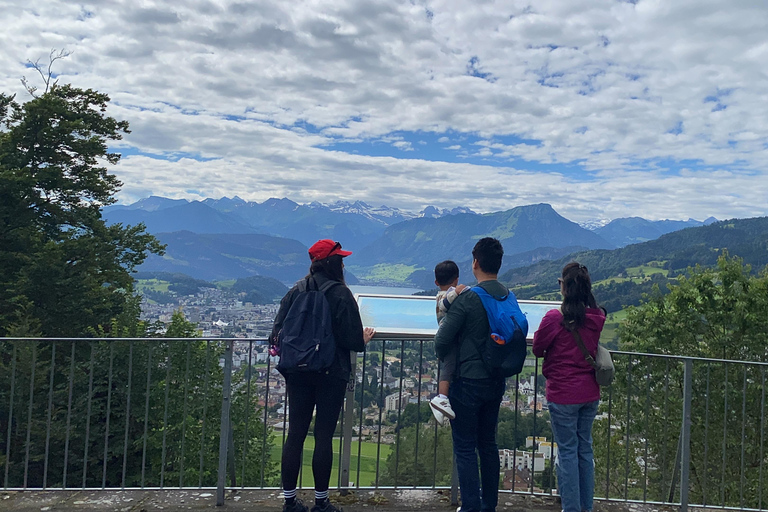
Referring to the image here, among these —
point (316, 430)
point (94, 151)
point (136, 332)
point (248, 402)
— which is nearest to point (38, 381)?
point (136, 332)

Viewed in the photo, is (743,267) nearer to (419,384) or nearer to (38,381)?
(419,384)

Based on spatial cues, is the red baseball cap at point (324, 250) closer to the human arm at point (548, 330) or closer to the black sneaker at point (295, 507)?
the human arm at point (548, 330)

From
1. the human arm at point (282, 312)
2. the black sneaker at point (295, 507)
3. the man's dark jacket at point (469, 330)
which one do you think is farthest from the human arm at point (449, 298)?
the black sneaker at point (295, 507)

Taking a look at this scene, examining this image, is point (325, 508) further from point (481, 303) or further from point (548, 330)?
point (548, 330)

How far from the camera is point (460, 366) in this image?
11.5 ft

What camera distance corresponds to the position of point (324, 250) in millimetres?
3678

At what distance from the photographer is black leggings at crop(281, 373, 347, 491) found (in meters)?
3.64

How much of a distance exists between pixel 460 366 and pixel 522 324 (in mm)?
481

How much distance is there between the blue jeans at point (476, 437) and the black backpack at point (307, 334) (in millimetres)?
869

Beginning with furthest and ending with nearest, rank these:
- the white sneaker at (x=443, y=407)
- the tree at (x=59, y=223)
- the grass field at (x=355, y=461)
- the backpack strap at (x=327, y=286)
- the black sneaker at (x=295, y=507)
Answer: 1. the tree at (x=59, y=223)
2. the grass field at (x=355, y=461)
3. the black sneaker at (x=295, y=507)
4. the backpack strap at (x=327, y=286)
5. the white sneaker at (x=443, y=407)

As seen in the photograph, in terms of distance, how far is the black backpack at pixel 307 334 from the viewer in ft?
11.5

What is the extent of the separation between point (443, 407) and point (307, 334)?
0.98m

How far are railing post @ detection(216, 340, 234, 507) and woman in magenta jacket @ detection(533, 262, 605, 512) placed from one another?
2.30m

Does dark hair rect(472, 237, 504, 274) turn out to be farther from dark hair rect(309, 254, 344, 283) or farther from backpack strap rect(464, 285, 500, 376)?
dark hair rect(309, 254, 344, 283)
